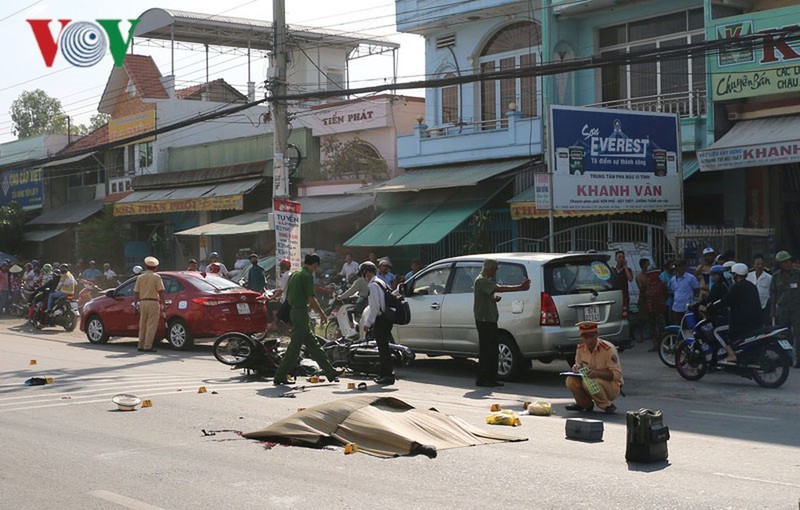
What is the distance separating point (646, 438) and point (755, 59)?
13545 millimetres

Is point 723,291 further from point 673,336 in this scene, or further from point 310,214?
point 310,214

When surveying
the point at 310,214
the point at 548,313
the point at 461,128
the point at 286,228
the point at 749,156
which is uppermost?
the point at 461,128

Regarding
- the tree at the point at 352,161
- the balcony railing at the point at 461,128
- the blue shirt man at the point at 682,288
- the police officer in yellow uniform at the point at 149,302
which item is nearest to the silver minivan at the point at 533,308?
the blue shirt man at the point at 682,288

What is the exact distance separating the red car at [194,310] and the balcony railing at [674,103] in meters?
9.95

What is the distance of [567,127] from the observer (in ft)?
61.5

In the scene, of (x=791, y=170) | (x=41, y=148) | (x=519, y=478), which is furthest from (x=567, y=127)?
(x=41, y=148)

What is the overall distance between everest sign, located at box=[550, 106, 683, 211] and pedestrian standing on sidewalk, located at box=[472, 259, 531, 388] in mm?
5353

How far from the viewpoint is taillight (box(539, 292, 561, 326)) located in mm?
13688

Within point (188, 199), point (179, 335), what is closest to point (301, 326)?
point (179, 335)

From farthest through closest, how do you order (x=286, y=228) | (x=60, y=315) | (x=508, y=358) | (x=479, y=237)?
1. (x=60, y=315)
2. (x=479, y=237)
3. (x=286, y=228)
4. (x=508, y=358)

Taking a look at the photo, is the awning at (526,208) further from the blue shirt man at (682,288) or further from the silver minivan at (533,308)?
the silver minivan at (533,308)

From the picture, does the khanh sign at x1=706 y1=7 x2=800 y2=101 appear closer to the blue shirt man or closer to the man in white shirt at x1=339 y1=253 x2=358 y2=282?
the blue shirt man

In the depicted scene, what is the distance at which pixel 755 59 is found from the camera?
1941 centimetres

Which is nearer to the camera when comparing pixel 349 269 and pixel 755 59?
pixel 755 59
